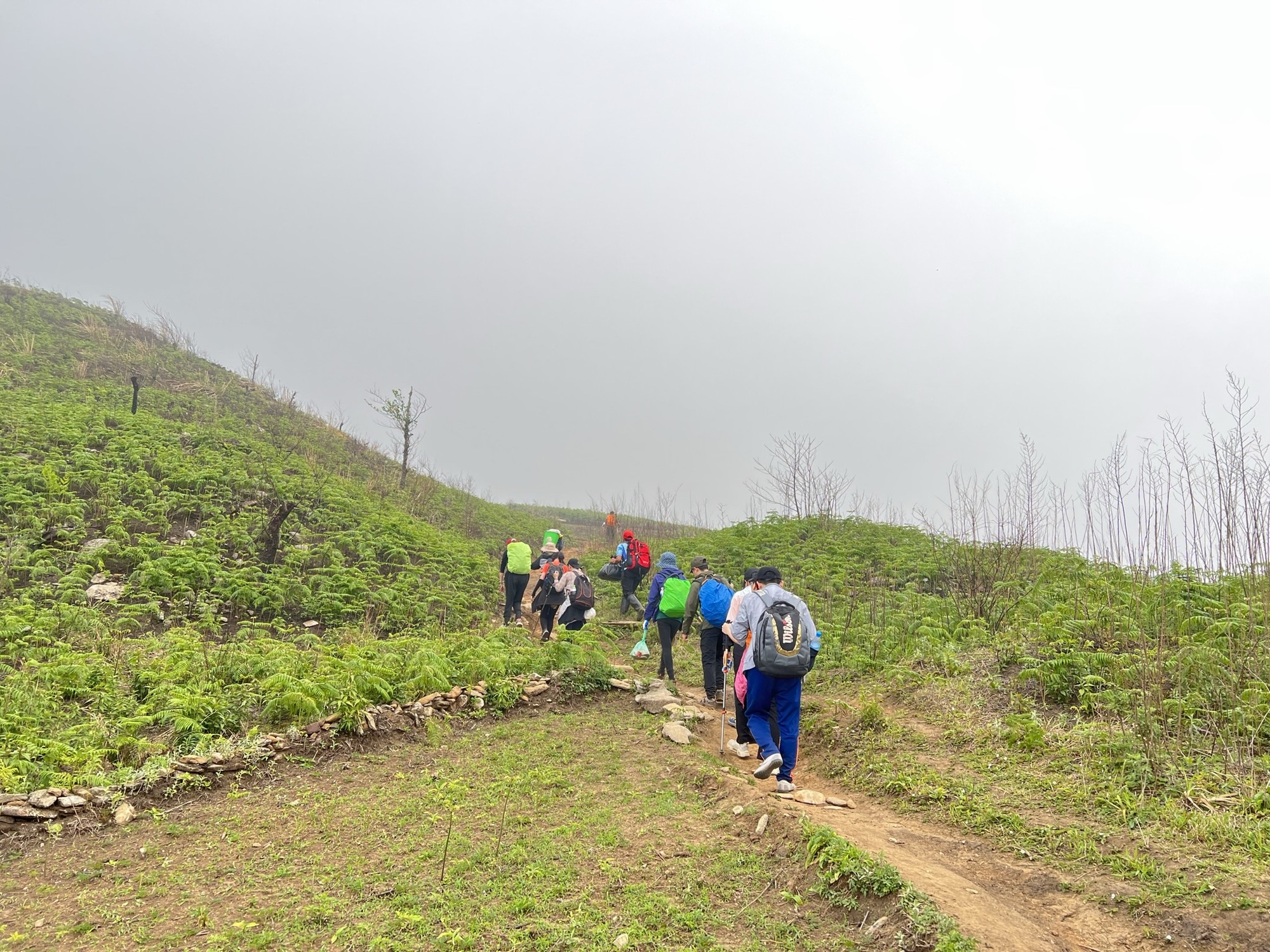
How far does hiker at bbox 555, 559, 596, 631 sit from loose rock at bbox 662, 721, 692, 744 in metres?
3.91

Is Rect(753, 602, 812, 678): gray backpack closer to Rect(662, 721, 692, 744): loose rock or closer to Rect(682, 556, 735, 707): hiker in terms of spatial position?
Rect(662, 721, 692, 744): loose rock

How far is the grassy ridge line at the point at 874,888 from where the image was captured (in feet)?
11.7

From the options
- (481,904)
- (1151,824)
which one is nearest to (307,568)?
(481,904)

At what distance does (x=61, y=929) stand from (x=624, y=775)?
4206mm

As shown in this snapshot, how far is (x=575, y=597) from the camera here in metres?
11.4

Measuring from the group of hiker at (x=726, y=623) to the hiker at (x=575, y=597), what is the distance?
2 cm

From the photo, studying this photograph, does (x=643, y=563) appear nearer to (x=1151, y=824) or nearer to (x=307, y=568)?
(x=307, y=568)

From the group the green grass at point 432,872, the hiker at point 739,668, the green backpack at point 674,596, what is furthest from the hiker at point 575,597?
the green grass at point 432,872

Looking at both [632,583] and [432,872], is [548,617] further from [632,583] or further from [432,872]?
[432,872]

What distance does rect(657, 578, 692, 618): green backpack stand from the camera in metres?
9.69

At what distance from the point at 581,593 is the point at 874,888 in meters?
7.82

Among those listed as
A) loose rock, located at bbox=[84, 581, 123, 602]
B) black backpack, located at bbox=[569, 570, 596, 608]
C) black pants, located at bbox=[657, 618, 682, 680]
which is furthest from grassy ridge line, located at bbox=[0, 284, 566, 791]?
black pants, located at bbox=[657, 618, 682, 680]

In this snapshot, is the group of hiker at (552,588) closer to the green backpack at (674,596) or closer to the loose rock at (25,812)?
the green backpack at (674,596)

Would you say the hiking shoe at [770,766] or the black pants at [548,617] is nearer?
the hiking shoe at [770,766]
